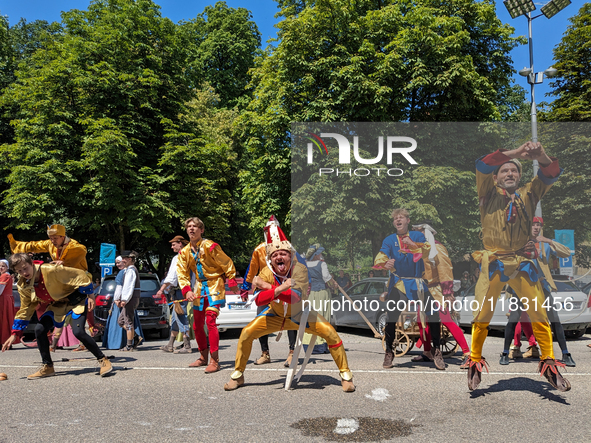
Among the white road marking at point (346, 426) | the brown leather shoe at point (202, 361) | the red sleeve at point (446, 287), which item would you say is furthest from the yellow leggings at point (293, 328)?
the red sleeve at point (446, 287)

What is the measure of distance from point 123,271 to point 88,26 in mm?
18322

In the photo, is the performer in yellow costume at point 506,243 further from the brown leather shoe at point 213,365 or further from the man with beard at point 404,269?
the brown leather shoe at point 213,365

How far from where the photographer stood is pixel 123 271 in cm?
1026

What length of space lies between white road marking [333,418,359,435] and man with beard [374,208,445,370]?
2.87 m

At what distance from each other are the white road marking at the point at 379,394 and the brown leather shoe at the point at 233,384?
144 cm

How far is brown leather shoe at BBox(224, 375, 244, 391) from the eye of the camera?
6000 millimetres

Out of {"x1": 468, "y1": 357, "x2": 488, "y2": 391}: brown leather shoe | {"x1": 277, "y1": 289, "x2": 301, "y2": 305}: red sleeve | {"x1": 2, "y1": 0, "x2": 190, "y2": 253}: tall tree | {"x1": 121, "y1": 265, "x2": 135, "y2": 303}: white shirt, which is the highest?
{"x1": 2, "y1": 0, "x2": 190, "y2": 253}: tall tree

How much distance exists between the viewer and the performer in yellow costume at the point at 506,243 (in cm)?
553

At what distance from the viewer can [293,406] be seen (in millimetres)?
5250

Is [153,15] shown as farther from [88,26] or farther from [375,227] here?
[375,227]

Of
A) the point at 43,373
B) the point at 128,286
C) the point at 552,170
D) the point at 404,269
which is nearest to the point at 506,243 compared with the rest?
the point at 552,170

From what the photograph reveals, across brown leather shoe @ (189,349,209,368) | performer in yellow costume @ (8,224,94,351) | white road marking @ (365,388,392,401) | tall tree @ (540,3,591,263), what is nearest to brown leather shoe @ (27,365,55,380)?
performer in yellow costume @ (8,224,94,351)

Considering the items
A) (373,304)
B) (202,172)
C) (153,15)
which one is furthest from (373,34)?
(373,304)

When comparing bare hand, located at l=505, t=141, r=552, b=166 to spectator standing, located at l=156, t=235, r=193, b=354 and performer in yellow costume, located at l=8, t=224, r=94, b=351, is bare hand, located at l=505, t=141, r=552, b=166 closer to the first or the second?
performer in yellow costume, located at l=8, t=224, r=94, b=351
